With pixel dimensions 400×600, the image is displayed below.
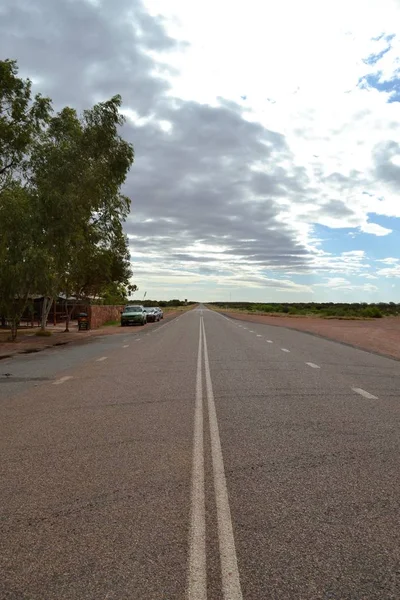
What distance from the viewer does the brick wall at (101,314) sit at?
46.5 metres

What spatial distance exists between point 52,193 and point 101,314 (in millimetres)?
25677

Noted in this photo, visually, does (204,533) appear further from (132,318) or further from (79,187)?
(132,318)

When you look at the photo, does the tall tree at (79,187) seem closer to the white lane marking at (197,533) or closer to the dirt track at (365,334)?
the dirt track at (365,334)

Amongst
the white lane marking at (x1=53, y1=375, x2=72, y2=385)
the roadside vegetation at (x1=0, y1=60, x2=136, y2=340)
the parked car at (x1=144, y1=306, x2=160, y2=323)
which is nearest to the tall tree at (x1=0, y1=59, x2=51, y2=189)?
the roadside vegetation at (x1=0, y1=60, x2=136, y2=340)

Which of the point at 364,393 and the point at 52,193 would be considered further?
the point at 52,193

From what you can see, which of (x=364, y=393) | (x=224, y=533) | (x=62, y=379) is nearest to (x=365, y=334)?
(x=364, y=393)

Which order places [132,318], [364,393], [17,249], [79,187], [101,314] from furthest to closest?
[101,314] → [132,318] → [79,187] → [17,249] → [364,393]

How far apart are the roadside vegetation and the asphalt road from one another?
1488 cm

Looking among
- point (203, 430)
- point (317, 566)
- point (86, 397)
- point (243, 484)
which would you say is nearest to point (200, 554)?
point (317, 566)

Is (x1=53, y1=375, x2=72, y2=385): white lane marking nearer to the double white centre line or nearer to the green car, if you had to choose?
the double white centre line

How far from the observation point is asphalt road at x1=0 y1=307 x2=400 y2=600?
3576 millimetres

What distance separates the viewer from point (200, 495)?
5188 millimetres

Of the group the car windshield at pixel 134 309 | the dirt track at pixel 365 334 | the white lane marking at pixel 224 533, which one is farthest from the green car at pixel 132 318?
the white lane marking at pixel 224 533

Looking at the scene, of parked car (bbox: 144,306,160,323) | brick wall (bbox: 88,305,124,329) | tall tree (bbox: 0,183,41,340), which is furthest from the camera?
parked car (bbox: 144,306,160,323)
